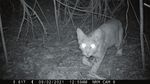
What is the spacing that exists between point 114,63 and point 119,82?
442mm

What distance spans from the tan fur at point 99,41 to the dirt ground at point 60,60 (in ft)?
0.41

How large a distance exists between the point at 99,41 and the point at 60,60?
0.82m

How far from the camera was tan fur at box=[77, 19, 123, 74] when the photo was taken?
3.08m

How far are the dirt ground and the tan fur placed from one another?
0.41 ft

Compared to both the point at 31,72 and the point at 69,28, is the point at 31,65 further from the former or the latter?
the point at 69,28

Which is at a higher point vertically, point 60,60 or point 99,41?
point 99,41

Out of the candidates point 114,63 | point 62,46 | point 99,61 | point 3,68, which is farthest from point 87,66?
point 3,68

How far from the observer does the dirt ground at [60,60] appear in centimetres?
317

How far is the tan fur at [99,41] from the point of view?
3.08 m

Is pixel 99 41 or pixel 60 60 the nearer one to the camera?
pixel 99 41

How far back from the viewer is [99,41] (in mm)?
3146

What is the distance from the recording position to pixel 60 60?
353 centimetres

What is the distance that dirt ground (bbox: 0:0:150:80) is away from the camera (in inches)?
125

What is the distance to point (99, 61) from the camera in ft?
10.6
